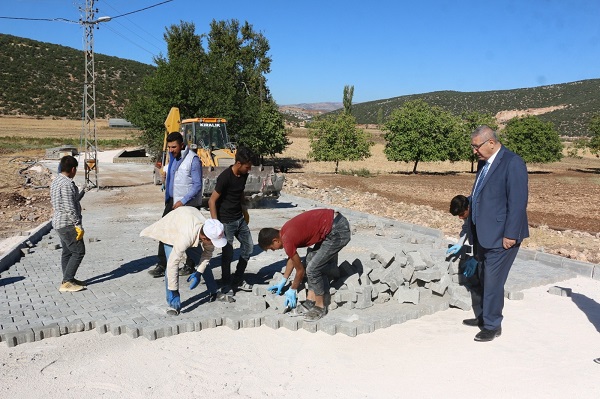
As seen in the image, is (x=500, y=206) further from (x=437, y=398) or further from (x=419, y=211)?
(x=419, y=211)

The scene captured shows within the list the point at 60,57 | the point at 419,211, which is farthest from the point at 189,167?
the point at 60,57

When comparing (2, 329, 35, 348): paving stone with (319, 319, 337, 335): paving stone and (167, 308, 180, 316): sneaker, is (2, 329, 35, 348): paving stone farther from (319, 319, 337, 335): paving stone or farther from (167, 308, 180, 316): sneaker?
(319, 319, 337, 335): paving stone

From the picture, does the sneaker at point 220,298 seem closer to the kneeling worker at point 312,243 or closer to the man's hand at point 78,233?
the kneeling worker at point 312,243

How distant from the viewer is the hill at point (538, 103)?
86.9 m

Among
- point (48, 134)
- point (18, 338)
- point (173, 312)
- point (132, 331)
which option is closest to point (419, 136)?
point (173, 312)

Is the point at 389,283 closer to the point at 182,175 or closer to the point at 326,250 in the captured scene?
the point at 326,250

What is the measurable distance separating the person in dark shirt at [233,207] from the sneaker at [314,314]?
1299 millimetres

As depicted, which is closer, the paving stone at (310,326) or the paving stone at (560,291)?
the paving stone at (310,326)

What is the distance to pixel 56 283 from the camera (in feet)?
23.7

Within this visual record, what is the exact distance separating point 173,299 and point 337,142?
30349mm

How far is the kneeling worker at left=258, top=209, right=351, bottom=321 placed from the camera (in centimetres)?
529

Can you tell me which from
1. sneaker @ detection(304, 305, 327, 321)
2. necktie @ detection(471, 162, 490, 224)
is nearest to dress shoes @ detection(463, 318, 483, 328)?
necktie @ detection(471, 162, 490, 224)

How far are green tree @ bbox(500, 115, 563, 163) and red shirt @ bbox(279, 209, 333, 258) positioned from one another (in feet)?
123

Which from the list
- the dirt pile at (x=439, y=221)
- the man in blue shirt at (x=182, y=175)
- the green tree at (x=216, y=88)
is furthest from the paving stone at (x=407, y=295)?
the green tree at (x=216, y=88)
